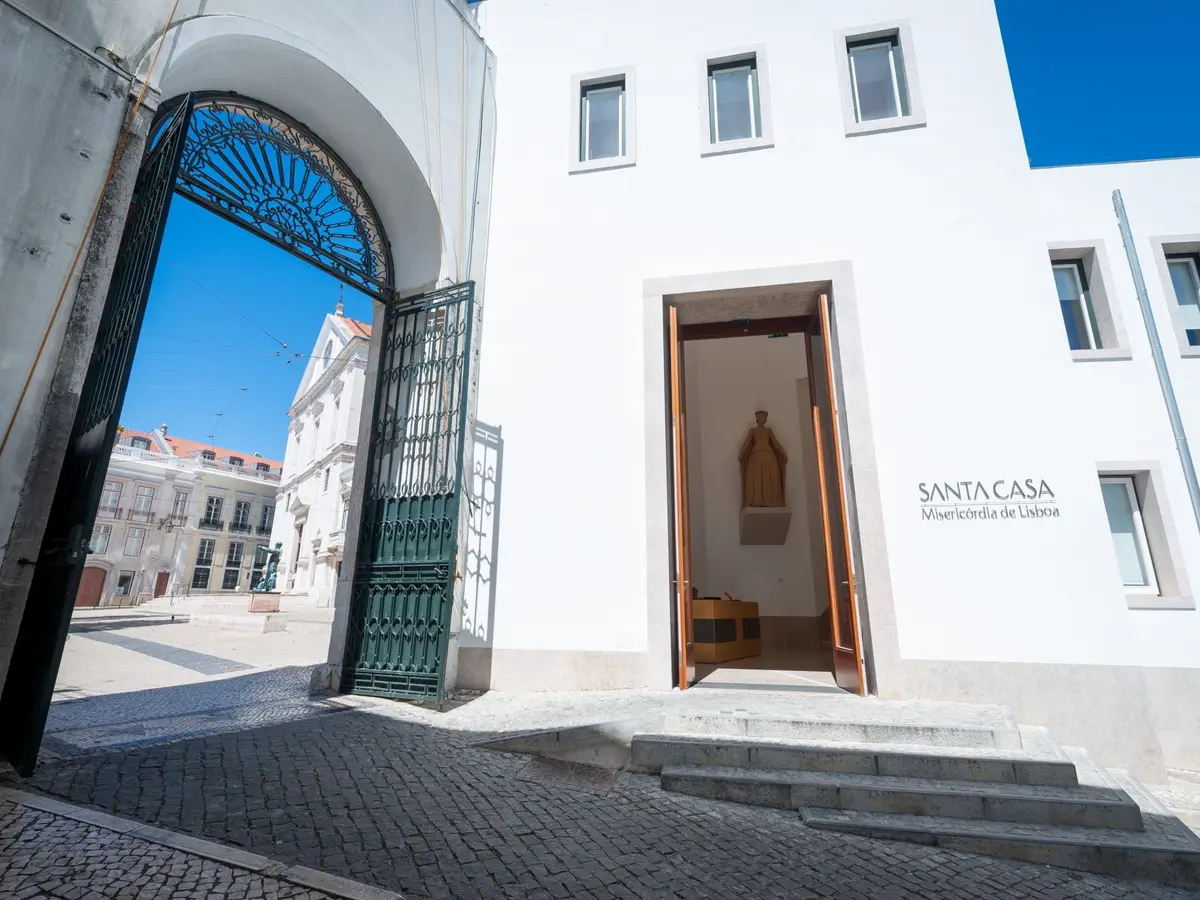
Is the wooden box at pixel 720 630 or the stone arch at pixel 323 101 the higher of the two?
the stone arch at pixel 323 101

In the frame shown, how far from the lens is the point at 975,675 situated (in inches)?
204

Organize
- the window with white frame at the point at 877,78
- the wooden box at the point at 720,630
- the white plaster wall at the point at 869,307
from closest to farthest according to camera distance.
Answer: the white plaster wall at the point at 869,307
the window with white frame at the point at 877,78
the wooden box at the point at 720,630

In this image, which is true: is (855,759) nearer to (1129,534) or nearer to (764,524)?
(1129,534)

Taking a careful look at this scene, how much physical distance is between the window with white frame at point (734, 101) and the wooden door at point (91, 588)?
34.9 m

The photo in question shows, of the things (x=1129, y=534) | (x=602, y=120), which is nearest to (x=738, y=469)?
(x=1129, y=534)

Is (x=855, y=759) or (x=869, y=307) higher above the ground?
(x=869, y=307)

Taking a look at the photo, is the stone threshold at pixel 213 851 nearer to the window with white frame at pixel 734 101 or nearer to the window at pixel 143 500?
the window with white frame at pixel 734 101

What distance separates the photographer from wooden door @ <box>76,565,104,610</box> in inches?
1211

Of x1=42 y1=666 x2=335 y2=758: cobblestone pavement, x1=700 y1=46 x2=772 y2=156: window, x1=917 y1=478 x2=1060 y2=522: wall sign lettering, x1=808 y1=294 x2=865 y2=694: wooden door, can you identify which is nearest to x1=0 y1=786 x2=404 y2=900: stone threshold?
x1=42 y1=666 x2=335 y2=758: cobblestone pavement

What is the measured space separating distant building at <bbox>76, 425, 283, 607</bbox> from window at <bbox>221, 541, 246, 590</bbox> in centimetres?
6

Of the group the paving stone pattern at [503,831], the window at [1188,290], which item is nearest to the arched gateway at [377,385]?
the paving stone pattern at [503,831]

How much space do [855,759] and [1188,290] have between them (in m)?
7.54

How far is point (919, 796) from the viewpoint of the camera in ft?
11.4

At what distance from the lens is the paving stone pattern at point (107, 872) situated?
6.88ft
